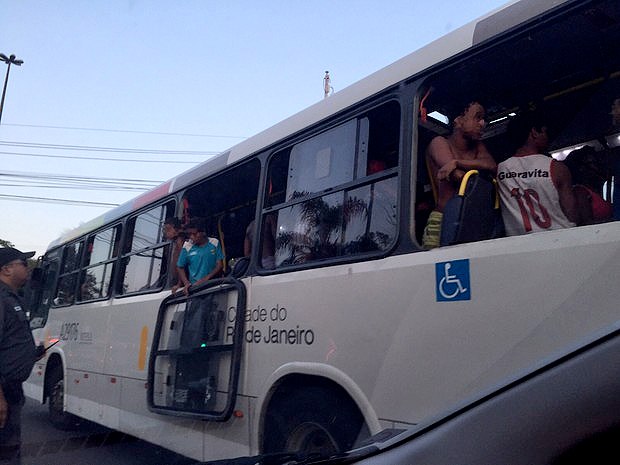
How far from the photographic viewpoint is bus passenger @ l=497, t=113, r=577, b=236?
9.11ft

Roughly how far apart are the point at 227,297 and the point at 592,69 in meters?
2.97

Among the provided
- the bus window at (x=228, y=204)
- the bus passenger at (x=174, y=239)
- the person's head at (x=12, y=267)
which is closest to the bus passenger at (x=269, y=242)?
the bus window at (x=228, y=204)

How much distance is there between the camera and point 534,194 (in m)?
2.91

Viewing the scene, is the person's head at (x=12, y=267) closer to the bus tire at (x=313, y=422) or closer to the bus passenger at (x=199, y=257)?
the bus passenger at (x=199, y=257)

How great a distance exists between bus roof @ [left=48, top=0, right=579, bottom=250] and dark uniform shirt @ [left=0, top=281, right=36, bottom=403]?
1.91m

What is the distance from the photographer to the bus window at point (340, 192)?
336cm

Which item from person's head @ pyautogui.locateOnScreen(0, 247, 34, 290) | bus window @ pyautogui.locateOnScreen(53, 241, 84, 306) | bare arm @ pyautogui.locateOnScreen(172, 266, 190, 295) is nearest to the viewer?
person's head @ pyautogui.locateOnScreen(0, 247, 34, 290)

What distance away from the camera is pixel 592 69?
140 inches

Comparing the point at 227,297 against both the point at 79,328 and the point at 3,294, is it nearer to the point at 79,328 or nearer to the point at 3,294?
the point at 3,294

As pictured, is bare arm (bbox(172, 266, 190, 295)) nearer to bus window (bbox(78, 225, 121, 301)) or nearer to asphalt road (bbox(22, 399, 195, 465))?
asphalt road (bbox(22, 399, 195, 465))

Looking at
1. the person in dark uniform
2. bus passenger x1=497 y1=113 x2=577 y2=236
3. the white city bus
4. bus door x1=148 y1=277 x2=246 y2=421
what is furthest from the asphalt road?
bus passenger x1=497 y1=113 x2=577 y2=236

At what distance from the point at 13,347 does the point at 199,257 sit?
168 centimetres

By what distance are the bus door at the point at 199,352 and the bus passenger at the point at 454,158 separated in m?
1.71

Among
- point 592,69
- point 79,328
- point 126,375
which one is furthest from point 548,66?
point 79,328
